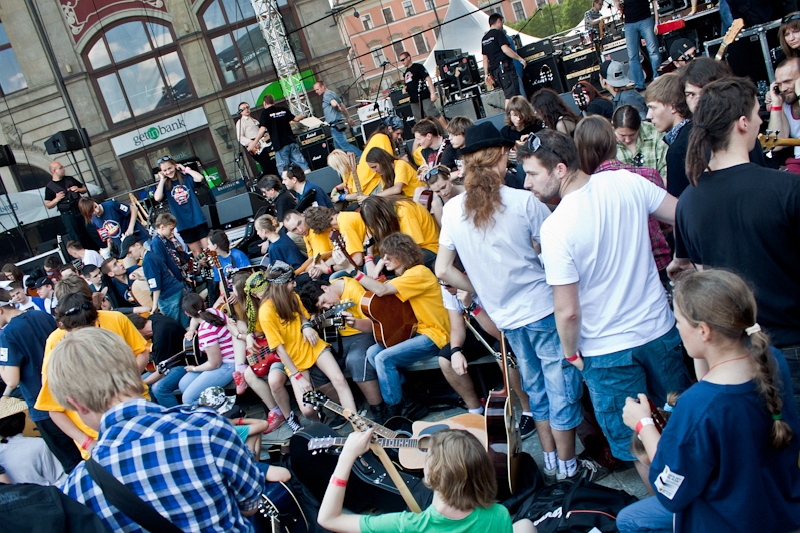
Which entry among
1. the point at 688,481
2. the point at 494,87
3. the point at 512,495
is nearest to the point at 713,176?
the point at 688,481

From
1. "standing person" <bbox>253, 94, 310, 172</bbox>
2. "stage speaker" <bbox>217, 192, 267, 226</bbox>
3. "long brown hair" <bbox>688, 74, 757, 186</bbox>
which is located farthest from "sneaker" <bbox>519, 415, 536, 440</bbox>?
"stage speaker" <bbox>217, 192, 267, 226</bbox>

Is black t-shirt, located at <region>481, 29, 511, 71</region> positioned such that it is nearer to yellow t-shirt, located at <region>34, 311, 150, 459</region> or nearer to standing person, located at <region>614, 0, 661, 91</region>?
standing person, located at <region>614, 0, 661, 91</region>

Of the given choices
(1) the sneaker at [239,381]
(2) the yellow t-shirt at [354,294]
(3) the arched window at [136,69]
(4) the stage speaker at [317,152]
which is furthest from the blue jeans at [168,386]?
(3) the arched window at [136,69]

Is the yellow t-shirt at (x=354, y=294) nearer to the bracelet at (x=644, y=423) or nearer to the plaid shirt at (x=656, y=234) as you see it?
the plaid shirt at (x=656, y=234)

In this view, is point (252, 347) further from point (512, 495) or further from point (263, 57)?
point (263, 57)

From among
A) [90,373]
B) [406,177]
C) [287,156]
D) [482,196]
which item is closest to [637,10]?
[406,177]

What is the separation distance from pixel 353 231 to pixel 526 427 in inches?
87.4

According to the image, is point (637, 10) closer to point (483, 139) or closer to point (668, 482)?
point (483, 139)

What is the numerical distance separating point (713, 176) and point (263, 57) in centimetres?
1604

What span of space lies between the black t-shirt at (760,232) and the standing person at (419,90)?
30.1 feet

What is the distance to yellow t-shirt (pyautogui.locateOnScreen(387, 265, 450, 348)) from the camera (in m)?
4.36

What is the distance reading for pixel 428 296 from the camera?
14.6 feet

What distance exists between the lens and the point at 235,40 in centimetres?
1672

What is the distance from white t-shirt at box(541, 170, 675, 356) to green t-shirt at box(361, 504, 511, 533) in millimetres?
765
